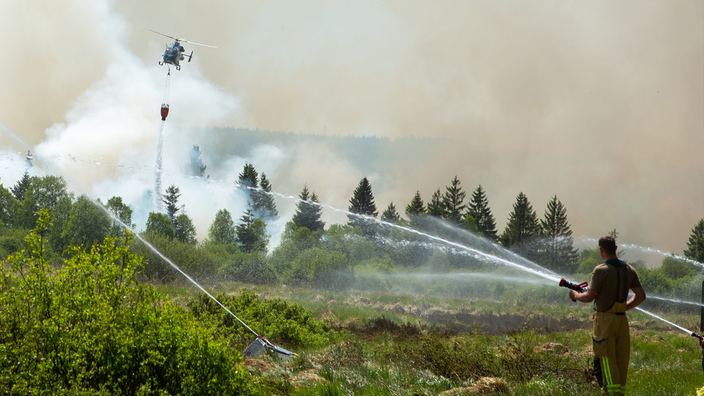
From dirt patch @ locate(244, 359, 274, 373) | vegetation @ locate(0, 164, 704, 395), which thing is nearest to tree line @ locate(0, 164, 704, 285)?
vegetation @ locate(0, 164, 704, 395)

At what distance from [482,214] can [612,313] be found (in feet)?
251

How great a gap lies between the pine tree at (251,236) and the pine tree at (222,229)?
103 cm

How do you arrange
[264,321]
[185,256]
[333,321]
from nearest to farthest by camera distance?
[264,321]
[333,321]
[185,256]

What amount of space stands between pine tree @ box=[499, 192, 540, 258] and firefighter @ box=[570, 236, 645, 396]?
2649 inches

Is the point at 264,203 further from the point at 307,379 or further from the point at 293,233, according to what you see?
the point at 307,379

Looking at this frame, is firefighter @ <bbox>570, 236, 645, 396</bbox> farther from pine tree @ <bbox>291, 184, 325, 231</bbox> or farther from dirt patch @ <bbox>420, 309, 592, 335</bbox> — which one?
pine tree @ <bbox>291, 184, 325, 231</bbox>

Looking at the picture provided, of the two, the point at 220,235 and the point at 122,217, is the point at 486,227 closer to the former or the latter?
the point at 220,235

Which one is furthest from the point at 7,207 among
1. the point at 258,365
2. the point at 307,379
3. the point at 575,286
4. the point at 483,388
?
the point at 575,286

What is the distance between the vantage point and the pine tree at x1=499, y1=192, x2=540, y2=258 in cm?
7181

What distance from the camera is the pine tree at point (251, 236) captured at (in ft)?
240

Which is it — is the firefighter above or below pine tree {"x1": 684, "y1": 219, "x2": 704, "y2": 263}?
below

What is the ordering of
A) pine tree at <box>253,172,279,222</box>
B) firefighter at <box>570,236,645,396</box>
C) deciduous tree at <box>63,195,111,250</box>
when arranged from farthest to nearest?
pine tree at <box>253,172,279,222</box> < deciduous tree at <box>63,195,111,250</box> < firefighter at <box>570,236,645,396</box>

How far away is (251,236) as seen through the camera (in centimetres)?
7469

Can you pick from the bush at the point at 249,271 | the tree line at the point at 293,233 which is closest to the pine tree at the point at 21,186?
the tree line at the point at 293,233
